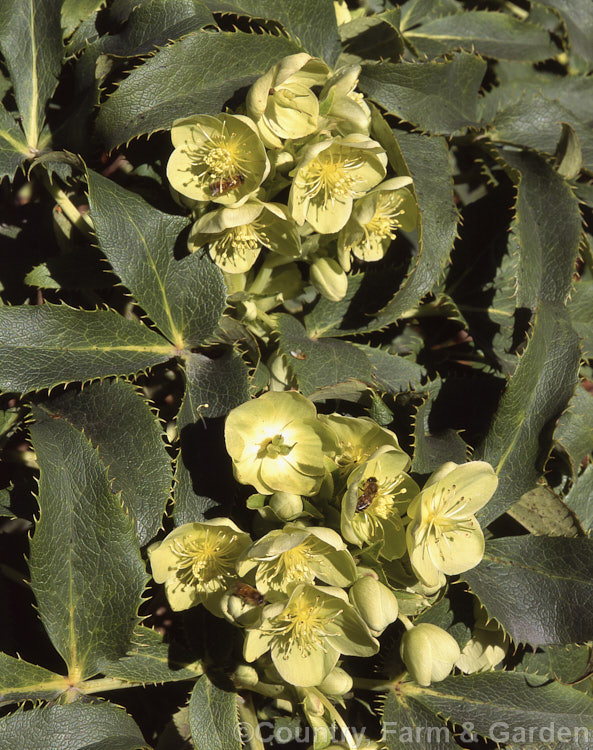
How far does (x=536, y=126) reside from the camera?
1.33m

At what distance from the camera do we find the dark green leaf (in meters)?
1.00

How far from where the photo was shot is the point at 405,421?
3.59ft

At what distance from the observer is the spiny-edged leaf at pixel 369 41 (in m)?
1.22

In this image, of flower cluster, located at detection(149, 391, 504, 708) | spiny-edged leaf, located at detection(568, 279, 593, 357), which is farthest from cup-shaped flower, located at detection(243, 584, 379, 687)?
spiny-edged leaf, located at detection(568, 279, 593, 357)

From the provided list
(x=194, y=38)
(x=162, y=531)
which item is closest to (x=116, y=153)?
(x=194, y=38)

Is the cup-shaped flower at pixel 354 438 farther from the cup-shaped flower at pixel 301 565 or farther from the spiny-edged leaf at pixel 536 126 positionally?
the spiny-edged leaf at pixel 536 126

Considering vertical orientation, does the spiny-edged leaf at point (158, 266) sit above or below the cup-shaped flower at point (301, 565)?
above

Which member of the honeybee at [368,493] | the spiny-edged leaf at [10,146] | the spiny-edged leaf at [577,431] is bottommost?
the spiny-edged leaf at [577,431]

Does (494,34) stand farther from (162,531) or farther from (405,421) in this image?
(162,531)

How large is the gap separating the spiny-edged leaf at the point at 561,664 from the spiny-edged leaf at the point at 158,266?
0.75 meters

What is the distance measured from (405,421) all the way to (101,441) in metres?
0.45

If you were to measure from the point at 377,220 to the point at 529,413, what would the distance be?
1.22 feet

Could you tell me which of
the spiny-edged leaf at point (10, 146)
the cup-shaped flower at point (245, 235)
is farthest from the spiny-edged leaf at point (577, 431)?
the spiny-edged leaf at point (10, 146)

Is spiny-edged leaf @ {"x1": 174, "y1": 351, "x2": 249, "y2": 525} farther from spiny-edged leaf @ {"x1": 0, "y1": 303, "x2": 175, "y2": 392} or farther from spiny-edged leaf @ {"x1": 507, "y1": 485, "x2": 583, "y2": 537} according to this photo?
spiny-edged leaf @ {"x1": 507, "y1": 485, "x2": 583, "y2": 537}
